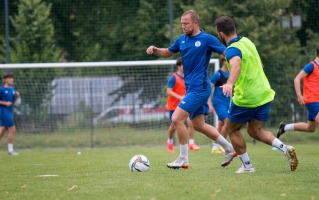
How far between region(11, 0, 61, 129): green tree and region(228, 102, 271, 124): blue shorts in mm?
11694

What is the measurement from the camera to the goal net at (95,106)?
19.3m

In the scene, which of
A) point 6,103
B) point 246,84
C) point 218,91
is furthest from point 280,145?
point 6,103

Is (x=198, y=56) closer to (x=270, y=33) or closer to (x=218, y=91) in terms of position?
(x=218, y=91)

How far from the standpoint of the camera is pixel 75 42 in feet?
69.4

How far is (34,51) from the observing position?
21797 millimetres

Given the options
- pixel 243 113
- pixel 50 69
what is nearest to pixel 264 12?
pixel 50 69

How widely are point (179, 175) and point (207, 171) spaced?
694 mm

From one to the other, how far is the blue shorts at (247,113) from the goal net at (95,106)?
1060 cm

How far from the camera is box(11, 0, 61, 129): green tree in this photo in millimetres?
19453

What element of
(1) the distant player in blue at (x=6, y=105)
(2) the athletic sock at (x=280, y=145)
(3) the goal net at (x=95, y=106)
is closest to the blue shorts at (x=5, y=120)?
(1) the distant player in blue at (x=6, y=105)

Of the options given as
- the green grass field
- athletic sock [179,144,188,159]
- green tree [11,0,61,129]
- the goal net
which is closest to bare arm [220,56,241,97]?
the green grass field

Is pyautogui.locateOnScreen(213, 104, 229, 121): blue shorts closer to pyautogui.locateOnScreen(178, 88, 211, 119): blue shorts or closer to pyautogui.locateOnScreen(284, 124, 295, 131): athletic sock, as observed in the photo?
pyautogui.locateOnScreen(284, 124, 295, 131): athletic sock

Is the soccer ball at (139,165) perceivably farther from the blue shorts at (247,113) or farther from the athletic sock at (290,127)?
the athletic sock at (290,127)

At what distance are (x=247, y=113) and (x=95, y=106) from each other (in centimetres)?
1165
